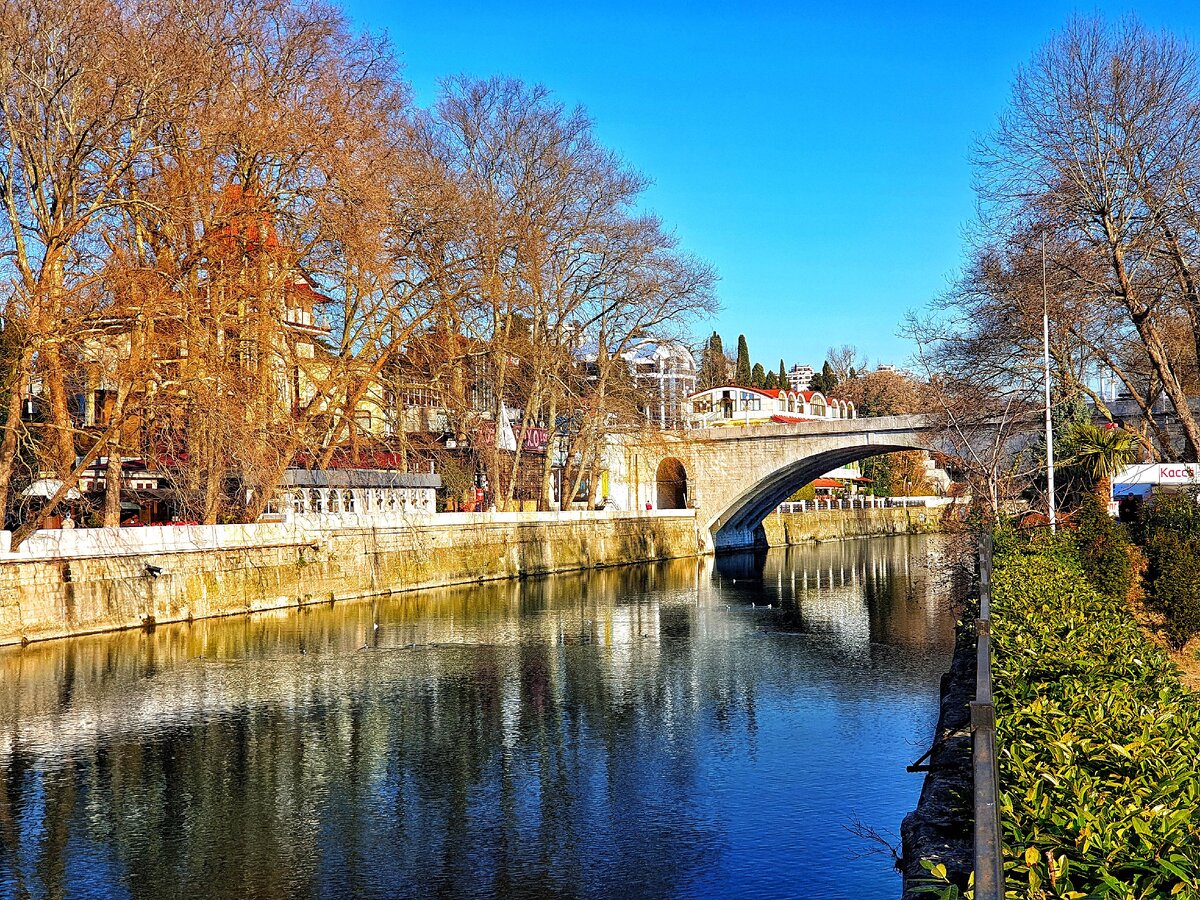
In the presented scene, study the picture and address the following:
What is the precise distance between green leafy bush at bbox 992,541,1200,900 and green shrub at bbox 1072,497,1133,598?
32.8 ft

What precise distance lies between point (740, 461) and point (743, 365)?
223 ft

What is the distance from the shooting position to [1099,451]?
26.9m

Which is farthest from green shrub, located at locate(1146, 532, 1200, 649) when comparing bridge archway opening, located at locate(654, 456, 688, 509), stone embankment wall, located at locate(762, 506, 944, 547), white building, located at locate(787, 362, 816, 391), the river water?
white building, located at locate(787, 362, 816, 391)

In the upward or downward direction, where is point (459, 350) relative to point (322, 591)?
upward

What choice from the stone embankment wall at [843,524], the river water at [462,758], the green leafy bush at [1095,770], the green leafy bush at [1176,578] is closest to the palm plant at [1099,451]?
the river water at [462,758]

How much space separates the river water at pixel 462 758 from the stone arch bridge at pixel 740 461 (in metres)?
20.6

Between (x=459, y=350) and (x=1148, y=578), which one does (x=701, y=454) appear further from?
(x=1148, y=578)

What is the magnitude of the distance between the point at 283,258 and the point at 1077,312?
59.9ft

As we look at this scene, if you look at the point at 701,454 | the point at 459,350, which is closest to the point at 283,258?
the point at 459,350

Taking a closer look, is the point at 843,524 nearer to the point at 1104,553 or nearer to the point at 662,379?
the point at 662,379

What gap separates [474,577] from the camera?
123 ft

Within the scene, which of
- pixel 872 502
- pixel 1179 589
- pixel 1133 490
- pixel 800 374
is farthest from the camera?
pixel 800 374

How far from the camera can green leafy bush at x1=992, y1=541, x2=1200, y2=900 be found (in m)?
4.18

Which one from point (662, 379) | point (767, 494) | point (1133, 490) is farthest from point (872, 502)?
point (1133, 490)
